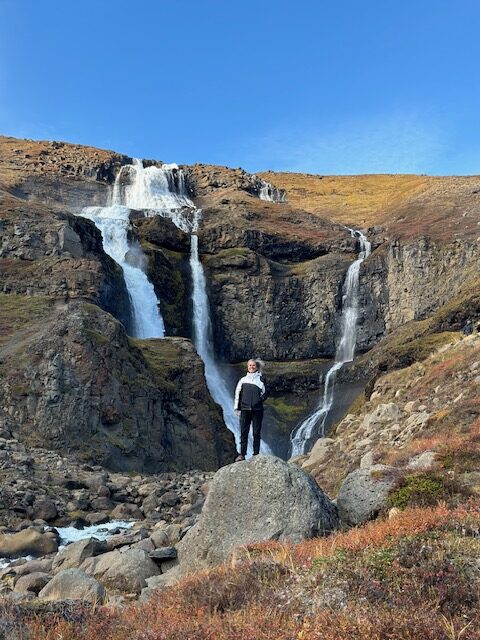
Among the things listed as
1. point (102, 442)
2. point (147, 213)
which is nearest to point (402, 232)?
point (147, 213)

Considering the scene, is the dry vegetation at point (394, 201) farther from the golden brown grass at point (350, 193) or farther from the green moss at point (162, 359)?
the green moss at point (162, 359)

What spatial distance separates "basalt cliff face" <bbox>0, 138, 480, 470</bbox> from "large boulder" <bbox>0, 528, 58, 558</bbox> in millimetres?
12759

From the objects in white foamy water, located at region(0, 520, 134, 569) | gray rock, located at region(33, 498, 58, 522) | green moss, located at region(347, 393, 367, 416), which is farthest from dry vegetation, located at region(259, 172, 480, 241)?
gray rock, located at region(33, 498, 58, 522)

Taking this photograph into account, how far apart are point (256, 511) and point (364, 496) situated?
6.80 feet

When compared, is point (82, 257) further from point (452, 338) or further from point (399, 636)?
point (399, 636)

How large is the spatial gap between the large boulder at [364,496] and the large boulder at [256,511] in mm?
297

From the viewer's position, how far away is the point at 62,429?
101ft

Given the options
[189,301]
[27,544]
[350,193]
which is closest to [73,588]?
[27,544]

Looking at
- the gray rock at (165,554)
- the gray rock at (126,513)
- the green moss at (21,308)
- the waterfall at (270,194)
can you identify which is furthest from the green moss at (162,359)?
the waterfall at (270,194)

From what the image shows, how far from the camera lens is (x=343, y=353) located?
67000mm

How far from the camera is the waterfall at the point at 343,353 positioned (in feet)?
173

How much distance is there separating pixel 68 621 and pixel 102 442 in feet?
86.9

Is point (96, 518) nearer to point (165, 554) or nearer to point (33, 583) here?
point (33, 583)

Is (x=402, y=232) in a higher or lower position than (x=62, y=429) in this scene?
higher
